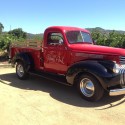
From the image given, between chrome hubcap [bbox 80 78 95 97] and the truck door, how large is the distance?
1.07 m

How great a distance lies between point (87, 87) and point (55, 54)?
1.80 meters

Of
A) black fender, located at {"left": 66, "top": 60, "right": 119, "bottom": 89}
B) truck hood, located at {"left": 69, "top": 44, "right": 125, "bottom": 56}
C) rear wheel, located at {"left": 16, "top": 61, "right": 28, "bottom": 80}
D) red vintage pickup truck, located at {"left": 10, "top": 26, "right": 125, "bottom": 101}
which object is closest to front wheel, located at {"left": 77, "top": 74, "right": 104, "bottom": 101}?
red vintage pickup truck, located at {"left": 10, "top": 26, "right": 125, "bottom": 101}

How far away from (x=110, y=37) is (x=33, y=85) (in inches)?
324

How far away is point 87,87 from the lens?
22.8 feet

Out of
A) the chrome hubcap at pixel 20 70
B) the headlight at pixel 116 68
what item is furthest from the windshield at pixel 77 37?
the chrome hubcap at pixel 20 70

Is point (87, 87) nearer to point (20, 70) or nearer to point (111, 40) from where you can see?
point (20, 70)

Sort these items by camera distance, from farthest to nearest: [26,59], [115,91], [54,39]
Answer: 1. [26,59]
2. [54,39]
3. [115,91]

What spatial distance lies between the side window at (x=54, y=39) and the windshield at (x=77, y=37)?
0.86ft

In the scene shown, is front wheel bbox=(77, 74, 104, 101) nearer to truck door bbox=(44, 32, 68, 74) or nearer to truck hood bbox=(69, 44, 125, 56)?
truck hood bbox=(69, 44, 125, 56)

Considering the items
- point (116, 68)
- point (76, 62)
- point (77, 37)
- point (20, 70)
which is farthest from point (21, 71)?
point (116, 68)

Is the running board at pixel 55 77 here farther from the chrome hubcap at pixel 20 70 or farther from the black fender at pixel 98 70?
the chrome hubcap at pixel 20 70

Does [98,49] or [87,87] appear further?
[98,49]

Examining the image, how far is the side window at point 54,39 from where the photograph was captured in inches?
321

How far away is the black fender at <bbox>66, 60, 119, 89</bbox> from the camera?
638 cm
